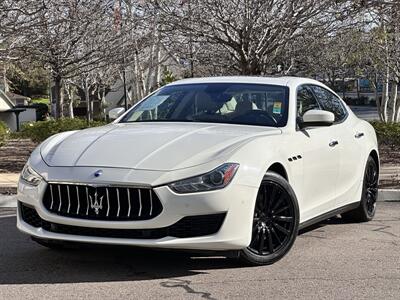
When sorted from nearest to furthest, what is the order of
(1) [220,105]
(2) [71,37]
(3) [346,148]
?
(1) [220,105] < (3) [346,148] < (2) [71,37]

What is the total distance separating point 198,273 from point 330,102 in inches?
111

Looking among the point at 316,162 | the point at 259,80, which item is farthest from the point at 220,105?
the point at 316,162

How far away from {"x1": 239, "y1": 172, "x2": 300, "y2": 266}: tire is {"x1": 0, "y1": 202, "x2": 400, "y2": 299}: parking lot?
0.12 meters

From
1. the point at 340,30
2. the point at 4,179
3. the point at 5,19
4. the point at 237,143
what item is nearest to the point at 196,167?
the point at 237,143

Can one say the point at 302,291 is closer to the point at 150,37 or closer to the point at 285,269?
the point at 285,269

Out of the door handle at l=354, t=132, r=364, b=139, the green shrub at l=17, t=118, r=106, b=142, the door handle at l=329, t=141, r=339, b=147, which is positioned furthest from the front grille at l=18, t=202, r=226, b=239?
the green shrub at l=17, t=118, r=106, b=142

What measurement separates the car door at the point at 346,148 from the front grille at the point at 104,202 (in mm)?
2458

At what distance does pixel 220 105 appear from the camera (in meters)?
6.21

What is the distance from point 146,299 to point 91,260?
3.93ft

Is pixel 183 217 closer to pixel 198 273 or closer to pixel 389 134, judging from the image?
pixel 198 273

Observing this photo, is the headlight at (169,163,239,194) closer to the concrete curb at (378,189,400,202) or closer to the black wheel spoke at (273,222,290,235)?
the black wheel spoke at (273,222,290,235)

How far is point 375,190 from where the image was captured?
7645mm

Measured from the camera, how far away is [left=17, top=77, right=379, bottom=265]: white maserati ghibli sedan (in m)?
4.81

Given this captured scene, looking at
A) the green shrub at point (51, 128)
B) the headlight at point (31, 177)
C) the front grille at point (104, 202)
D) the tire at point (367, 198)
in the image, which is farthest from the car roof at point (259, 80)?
the green shrub at point (51, 128)
